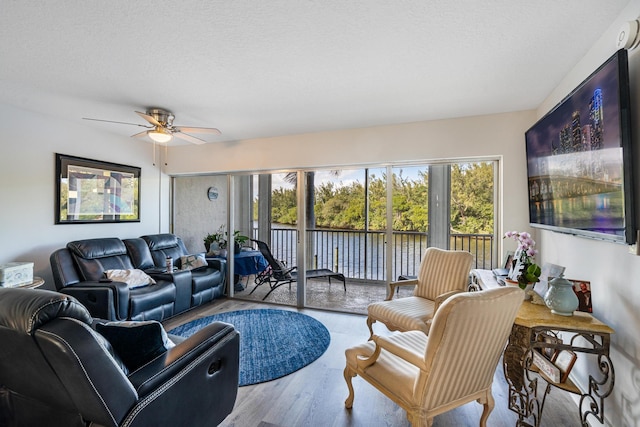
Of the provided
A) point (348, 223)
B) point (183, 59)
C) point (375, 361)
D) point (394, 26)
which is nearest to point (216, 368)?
point (375, 361)

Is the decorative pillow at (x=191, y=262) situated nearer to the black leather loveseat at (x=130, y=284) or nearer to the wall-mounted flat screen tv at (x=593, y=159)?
the black leather loveseat at (x=130, y=284)

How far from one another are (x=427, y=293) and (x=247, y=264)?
2.82m

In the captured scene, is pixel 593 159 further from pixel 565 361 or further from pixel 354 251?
pixel 354 251

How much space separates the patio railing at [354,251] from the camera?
4536 mm

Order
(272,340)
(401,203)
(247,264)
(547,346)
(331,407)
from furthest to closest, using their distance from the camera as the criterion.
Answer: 1. (247,264)
2. (401,203)
3. (272,340)
4. (331,407)
5. (547,346)

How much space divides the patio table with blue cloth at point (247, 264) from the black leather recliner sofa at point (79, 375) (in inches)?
121

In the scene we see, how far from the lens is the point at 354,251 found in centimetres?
506

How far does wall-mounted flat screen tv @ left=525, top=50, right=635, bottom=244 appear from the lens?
1.36 m

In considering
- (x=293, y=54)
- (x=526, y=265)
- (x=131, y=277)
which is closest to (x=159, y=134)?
(x=131, y=277)

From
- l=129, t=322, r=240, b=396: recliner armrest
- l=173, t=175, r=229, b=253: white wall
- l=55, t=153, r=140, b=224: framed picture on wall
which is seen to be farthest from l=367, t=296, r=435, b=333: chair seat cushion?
l=55, t=153, r=140, b=224: framed picture on wall

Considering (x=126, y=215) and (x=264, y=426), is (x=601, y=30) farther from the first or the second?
(x=126, y=215)

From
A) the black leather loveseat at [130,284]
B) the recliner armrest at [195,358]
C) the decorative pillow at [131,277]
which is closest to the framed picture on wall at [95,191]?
the black leather loveseat at [130,284]

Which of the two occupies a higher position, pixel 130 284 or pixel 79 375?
pixel 79 375

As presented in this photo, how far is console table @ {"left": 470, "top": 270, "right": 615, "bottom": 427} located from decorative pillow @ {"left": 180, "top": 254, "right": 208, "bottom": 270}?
3749mm
